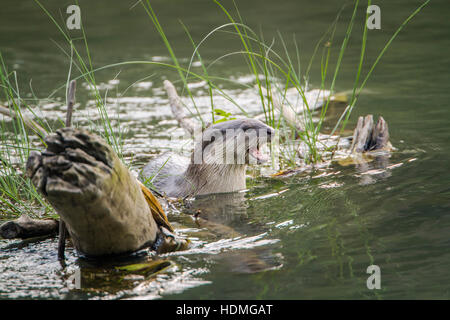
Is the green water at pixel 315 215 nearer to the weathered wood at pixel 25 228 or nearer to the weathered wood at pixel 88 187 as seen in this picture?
the weathered wood at pixel 25 228

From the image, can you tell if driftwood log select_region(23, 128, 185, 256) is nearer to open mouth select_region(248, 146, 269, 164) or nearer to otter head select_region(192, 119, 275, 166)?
otter head select_region(192, 119, 275, 166)

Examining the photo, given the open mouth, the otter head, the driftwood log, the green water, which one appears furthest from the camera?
the open mouth

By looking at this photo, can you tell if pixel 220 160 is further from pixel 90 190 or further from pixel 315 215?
pixel 90 190

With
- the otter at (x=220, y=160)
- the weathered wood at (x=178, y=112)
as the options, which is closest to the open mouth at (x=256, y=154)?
the otter at (x=220, y=160)

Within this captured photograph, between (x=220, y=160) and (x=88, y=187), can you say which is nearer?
(x=88, y=187)

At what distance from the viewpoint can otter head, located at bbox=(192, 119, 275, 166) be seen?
405cm

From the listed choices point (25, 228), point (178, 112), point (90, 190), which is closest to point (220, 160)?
point (178, 112)

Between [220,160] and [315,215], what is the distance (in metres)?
0.90

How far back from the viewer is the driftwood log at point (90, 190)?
243 centimetres

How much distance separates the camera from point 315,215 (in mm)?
3559

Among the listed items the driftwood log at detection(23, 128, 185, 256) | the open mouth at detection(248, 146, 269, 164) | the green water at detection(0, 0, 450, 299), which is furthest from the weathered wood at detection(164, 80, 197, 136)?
the driftwood log at detection(23, 128, 185, 256)

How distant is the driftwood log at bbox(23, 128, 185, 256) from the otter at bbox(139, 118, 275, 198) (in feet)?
4.12
